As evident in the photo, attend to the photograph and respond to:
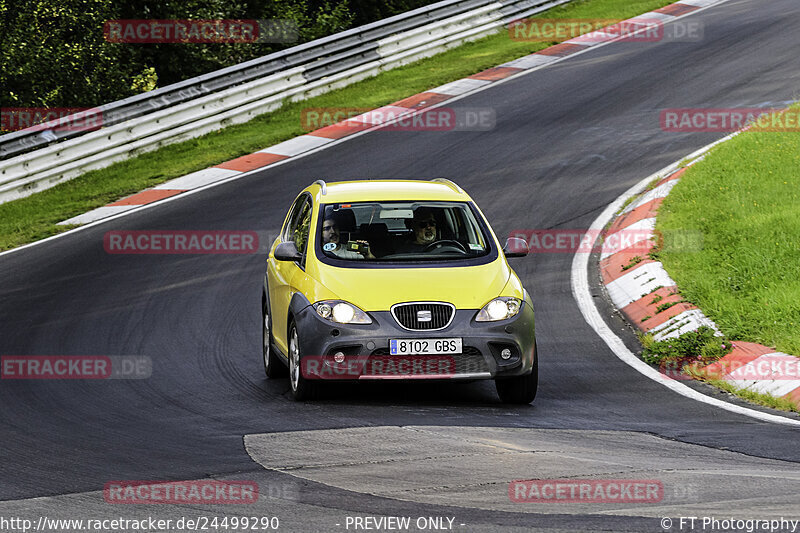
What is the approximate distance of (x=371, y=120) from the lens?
21641 mm

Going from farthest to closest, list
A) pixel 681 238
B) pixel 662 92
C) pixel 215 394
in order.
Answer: pixel 662 92 < pixel 681 238 < pixel 215 394

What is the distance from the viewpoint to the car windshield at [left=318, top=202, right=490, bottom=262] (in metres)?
9.73

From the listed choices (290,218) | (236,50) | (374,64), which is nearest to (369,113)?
(374,64)

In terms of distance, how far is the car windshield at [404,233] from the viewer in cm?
973

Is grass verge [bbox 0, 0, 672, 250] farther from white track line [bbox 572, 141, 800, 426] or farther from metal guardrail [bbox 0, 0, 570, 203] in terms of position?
white track line [bbox 572, 141, 800, 426]

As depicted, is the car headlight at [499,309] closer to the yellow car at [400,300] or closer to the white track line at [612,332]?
the yellow car at [400,300]

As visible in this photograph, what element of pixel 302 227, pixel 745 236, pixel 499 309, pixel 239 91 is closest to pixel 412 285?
pixel 499 309

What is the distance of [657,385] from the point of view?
9.92 meters

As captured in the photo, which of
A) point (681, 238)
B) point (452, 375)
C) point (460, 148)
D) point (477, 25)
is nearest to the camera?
point (452, 375)

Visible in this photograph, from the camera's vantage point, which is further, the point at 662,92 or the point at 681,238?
the point at 662,92

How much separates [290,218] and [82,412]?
3.00 metres

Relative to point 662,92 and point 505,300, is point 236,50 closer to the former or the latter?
point 662,92

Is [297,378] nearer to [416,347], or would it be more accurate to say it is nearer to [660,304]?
[416,347]

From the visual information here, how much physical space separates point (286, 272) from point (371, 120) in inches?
469
